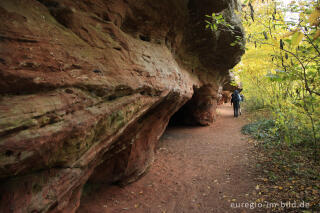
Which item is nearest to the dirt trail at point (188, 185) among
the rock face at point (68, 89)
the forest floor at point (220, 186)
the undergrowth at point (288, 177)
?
the forest floor at point (220, 186)

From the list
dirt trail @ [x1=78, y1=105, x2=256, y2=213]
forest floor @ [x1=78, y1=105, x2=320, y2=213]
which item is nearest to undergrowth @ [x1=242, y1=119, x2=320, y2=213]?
forest floor @ [x1=78, y1=105, x2=320, y2=213]

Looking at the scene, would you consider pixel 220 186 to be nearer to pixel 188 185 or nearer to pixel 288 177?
pixel 188 185

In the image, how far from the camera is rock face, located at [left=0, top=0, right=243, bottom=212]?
1838 millimetres

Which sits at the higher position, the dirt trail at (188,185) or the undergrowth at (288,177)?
the undergrowth at (288,177)

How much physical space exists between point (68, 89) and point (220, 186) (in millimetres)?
4383

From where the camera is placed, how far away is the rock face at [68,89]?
1.84 meters

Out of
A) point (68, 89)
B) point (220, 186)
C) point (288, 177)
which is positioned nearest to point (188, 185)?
point (220, 186)

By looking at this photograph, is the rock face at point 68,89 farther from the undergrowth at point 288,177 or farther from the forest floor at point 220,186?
the undergrowth at point 288,177

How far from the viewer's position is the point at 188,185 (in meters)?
4.81

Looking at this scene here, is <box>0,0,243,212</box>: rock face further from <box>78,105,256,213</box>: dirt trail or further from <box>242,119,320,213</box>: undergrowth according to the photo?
<box>242,119,320,213</box>: undergrowth

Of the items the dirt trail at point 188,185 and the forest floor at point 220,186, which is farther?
the dirt trail at point 188,185

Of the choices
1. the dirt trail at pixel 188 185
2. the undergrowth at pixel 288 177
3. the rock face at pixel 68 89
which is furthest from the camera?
the dirt trail at pixel 188 185

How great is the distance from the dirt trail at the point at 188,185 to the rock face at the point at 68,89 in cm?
70

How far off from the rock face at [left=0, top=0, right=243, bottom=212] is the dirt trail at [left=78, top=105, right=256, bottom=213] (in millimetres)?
696
